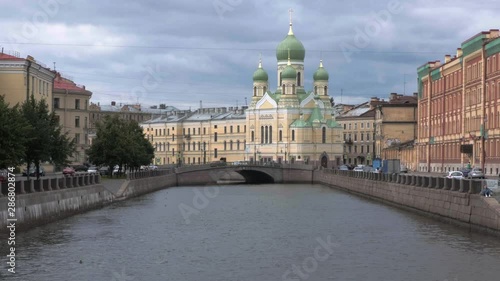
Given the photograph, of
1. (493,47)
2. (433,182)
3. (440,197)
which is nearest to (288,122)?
(493,47)

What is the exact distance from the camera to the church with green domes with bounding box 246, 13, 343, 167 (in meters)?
152

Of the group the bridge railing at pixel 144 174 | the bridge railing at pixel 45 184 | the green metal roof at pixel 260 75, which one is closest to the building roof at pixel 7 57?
the bridge railing at pixel 144 174

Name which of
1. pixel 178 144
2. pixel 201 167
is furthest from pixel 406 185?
pixel 178 144

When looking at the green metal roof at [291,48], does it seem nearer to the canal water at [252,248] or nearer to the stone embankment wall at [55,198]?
the stone embankment wall at [55,198]

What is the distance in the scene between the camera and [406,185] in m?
58.2

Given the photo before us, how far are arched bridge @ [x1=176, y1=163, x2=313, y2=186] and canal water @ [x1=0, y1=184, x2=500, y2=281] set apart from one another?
5611 centimetres

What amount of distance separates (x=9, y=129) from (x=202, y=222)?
14.1 meters

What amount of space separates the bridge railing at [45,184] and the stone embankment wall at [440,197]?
1954 cm

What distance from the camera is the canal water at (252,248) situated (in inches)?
1249

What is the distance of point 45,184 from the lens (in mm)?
45688

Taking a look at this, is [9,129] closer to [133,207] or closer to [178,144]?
[133,207]

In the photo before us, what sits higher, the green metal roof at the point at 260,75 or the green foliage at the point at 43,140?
the green metal roof at the point at 260,75

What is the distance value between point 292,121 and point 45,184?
111 meters

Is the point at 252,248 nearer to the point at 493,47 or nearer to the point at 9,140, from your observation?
the point at 9,140
